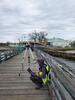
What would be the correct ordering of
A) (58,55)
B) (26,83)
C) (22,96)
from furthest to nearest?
1. (58,55)
2. (26,83)
3. (22,96)

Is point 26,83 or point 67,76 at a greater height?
point 67,76

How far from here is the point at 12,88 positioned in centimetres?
801

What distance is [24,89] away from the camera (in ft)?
25.9

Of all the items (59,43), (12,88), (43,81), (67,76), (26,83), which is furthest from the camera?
(59,43)

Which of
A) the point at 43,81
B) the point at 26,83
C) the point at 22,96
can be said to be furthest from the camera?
the point at 26,83

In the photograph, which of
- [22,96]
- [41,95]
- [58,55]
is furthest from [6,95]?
[58,55]

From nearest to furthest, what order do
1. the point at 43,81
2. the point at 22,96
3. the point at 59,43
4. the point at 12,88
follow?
the point at 22,96
the point at 43,81
the point at 12,88
the point at 59,43

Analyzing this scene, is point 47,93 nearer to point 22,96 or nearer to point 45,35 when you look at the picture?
point 22,96

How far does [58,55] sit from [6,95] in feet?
157

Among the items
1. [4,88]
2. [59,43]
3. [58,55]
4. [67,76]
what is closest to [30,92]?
[4,88]

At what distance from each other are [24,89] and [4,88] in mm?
752

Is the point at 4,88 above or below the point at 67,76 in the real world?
below

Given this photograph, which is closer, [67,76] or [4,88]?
[67,76]

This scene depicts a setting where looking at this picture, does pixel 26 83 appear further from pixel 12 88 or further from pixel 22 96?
pixel 22 96
